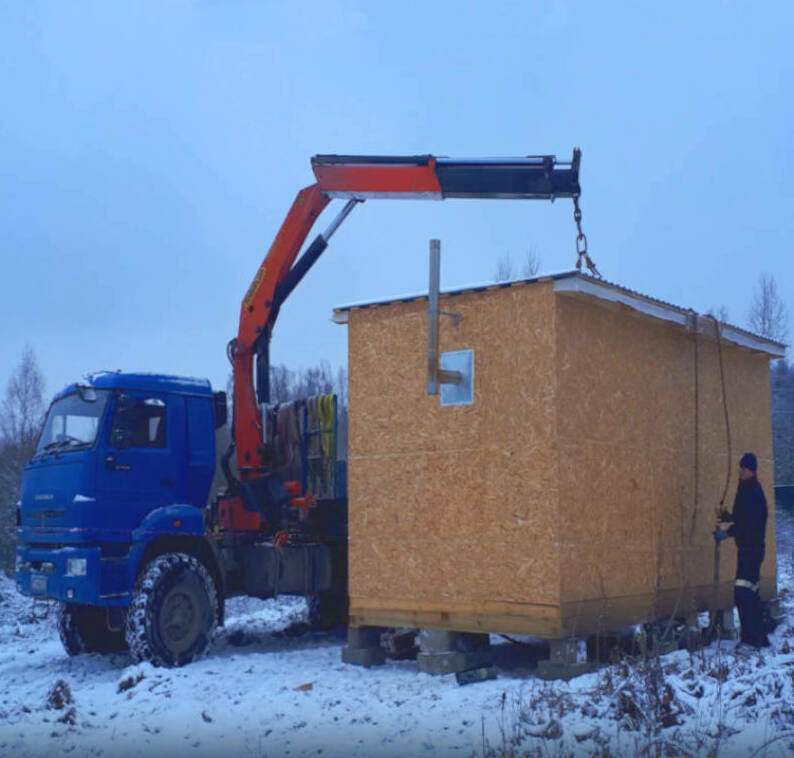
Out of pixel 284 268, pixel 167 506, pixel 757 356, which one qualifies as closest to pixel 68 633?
pixel 167 506

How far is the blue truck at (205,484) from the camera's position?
10.4m

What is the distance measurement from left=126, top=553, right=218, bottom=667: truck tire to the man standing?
5.30 m

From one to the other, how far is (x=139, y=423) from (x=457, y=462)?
3579 mm

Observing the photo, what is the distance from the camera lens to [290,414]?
1245cm

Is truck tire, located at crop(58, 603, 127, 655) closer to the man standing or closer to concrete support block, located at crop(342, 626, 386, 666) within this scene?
concrete support block, located at crop(342, 626, 386, 666)

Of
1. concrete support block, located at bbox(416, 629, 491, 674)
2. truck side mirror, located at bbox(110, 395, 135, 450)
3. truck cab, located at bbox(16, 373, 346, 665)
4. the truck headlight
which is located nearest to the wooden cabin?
concrete support block, located at bbox(416, 629, 491, 674)

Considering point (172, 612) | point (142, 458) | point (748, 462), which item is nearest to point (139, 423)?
point (142, 458)

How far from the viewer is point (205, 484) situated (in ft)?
37.4

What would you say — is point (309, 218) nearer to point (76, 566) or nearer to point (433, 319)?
point (433, 319)

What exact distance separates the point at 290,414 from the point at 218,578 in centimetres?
220

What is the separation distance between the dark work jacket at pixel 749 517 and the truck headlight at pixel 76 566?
6294 mm

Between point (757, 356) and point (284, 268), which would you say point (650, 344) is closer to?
point (757, 356)

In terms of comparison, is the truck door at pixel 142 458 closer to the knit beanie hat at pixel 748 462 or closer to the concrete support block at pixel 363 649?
the concrete support block at pixel 363 649

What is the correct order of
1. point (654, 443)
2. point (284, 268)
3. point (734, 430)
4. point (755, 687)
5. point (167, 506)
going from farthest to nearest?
point (284, 268) → point (734, 430) → point (167, 506) → point (654, 443) → point (755, 687)
